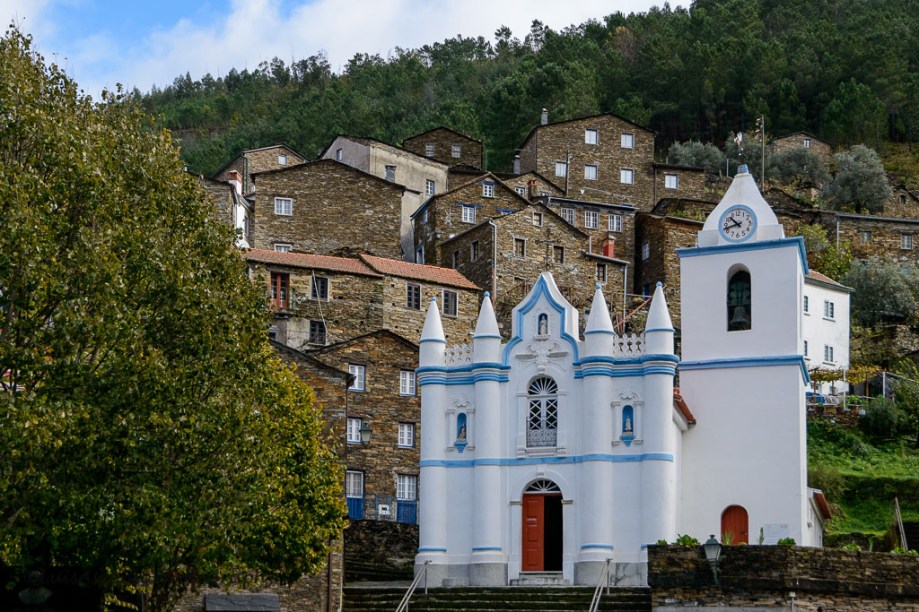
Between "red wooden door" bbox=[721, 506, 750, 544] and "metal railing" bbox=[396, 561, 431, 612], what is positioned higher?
"red wooden door" bbox=[721, 506, 750, 544]

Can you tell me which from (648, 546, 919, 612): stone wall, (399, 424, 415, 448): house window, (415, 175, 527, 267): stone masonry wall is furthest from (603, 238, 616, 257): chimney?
(648, 546, 919, 612): stone wall

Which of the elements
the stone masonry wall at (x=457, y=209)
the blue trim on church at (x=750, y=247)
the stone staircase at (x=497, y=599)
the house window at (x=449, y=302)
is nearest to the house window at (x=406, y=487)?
the house window at (x=449, y=302)

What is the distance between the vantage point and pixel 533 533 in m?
42.2

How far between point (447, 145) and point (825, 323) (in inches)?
1201

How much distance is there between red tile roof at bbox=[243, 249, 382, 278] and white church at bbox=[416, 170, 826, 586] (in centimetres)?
1848

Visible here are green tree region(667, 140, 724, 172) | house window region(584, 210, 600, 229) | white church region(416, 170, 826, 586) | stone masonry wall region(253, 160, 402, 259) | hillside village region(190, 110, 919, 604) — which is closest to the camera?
white church region(416, 170, 826, 586)

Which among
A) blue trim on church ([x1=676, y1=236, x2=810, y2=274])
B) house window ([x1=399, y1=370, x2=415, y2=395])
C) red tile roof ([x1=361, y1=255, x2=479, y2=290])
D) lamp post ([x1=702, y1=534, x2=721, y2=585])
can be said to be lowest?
lamp post ([x1=702, y1=534, x2=721, y2=585])

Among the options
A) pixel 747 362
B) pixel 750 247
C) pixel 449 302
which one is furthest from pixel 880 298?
pixel 747 362

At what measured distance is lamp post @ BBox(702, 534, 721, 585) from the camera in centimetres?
3516

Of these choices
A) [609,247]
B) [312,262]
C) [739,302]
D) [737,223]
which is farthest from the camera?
[609,247]

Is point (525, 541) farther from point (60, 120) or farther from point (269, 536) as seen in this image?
point (60, 120)

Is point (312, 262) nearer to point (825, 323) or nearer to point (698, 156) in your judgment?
point (825, 323)

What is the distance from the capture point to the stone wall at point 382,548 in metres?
45.3

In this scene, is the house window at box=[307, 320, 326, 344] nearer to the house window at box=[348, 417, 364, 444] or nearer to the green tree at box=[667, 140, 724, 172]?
the house window at box=[348, 417, 364, 444]
